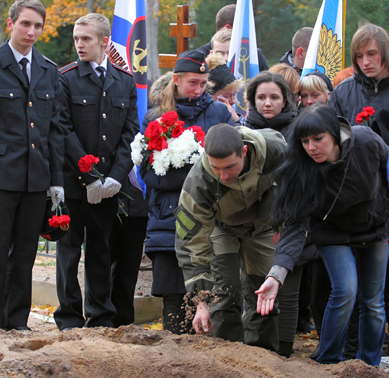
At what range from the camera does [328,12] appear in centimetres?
677

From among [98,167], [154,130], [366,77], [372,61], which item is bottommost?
[98,167]

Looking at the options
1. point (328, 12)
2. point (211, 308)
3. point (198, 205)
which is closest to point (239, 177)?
point (198, 205)

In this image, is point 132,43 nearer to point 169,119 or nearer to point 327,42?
point 169,119

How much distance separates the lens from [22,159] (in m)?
4.26

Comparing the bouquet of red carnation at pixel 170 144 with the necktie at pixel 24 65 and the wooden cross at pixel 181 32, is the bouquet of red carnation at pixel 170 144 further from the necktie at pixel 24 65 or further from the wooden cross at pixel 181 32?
the wooden cross at pixel 181 32

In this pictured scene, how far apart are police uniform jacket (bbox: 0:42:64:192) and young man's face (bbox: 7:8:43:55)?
0.26 feet

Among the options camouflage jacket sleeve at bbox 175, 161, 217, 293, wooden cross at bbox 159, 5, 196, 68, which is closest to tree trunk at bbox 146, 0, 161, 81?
wooden cross at bbox 159, 5, 196, 68

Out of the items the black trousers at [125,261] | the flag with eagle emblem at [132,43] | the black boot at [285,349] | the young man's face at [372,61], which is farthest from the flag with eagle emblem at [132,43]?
the black boot at [285,349]

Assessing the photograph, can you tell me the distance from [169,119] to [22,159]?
110 cm

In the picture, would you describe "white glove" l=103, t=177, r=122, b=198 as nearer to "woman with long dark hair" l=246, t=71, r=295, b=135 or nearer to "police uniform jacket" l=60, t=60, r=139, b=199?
"police uniform jacket" l=60, t=60, r=139, b=199

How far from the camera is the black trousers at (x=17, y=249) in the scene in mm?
4180

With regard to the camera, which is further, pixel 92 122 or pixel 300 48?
pixel 300 48

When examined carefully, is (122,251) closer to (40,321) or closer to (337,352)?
(40,321)

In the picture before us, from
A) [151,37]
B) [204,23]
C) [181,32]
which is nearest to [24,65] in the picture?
[181,32]
